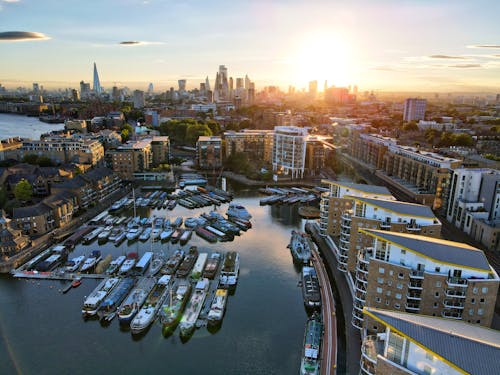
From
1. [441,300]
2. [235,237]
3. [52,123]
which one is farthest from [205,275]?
[52,123]

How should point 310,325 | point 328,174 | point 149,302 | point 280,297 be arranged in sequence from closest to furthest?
point 310,325 → point 149,302 → point 280,297 → point 328,174

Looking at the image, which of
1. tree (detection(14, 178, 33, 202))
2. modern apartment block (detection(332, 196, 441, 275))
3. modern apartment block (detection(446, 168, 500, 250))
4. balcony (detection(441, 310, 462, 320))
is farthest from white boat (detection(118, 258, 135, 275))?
modern apartment block (detection(446, 168, 500, 250))

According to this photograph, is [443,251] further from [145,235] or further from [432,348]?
[145,235]

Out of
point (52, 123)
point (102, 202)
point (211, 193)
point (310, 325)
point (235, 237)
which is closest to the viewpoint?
point (310, 325)

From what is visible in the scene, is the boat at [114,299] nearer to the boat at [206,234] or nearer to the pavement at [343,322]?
the boat at [206,234]

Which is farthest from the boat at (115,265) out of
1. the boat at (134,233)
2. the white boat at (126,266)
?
the boat at (134,233)

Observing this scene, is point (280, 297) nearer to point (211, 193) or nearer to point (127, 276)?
point (127, 276)

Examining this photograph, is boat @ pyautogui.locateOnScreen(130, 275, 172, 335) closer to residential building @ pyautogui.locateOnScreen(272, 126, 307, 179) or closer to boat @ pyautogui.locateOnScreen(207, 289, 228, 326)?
boat @ pyautogui.locateOnScreen(207, 289, 228, 326)
